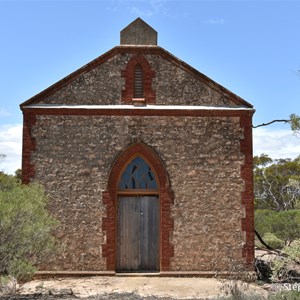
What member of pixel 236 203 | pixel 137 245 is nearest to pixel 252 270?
pixel 236 203

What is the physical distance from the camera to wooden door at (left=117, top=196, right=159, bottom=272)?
13828 millimetres

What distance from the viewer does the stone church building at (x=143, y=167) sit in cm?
1357

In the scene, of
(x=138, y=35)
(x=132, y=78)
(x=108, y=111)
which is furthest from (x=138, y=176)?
(x=138, y=35)

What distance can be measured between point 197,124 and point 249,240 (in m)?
3.77

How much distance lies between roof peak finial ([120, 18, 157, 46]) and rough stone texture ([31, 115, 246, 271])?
258cm

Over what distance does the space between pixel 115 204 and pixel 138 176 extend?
1.14 metres

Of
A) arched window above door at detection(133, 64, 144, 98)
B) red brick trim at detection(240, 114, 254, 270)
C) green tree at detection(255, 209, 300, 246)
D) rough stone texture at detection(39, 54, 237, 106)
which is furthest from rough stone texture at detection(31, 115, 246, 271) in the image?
→ green tree at detection(255, 209, 300, 246)

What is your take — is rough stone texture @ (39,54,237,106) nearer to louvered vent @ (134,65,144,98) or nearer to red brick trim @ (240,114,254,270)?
louvered vent @ (134,65,144,98)

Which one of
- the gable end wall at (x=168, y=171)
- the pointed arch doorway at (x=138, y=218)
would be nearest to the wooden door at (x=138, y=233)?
the pointed arch doorway at (x=138, y=218)

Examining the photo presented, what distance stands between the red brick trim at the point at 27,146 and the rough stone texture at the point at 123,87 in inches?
25.2

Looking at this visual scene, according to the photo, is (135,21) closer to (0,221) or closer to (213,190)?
(213,190)

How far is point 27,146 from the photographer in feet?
45.1

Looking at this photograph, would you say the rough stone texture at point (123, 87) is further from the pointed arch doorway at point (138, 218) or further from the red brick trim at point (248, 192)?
the pointed arch doorway at point (138, 218)

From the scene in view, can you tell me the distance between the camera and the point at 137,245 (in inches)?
547
